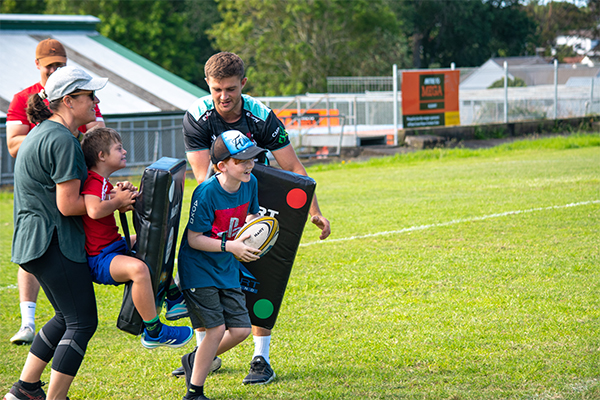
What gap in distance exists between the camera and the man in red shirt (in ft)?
16.7

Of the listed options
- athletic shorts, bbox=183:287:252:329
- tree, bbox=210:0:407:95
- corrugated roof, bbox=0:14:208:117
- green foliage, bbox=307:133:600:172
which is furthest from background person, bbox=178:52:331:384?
tree, bbox=210:0:407:95

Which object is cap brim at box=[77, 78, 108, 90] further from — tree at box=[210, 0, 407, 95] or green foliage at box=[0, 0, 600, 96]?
tree at box=[210, 0, 407, 95]

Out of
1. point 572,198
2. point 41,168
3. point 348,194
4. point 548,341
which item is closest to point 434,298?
point 548,341

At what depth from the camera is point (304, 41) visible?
49.1 m

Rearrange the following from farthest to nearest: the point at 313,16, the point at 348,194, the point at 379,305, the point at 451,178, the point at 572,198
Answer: the point at 313,16 → the point at 451,178 → the point at 348,194 → the point at 572,198 → the point at 379,305

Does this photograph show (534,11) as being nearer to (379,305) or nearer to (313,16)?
(313,16)

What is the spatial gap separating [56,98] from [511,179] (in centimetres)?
1144

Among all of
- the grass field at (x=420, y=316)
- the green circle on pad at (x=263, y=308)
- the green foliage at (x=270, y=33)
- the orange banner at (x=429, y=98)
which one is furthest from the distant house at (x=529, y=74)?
the green circle on pad at (x=263, y=308)

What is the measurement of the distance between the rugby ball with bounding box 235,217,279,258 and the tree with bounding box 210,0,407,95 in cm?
4552

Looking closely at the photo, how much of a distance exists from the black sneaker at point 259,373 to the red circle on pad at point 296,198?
106cm

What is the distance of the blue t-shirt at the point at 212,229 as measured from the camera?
3738mm

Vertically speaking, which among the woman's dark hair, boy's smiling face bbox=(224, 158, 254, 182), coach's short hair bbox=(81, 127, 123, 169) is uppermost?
the woman's dark hair

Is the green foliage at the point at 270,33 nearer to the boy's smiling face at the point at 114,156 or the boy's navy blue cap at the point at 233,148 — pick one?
the boy's navy blue cap at the point at 233,148

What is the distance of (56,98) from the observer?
3523 millimetres
